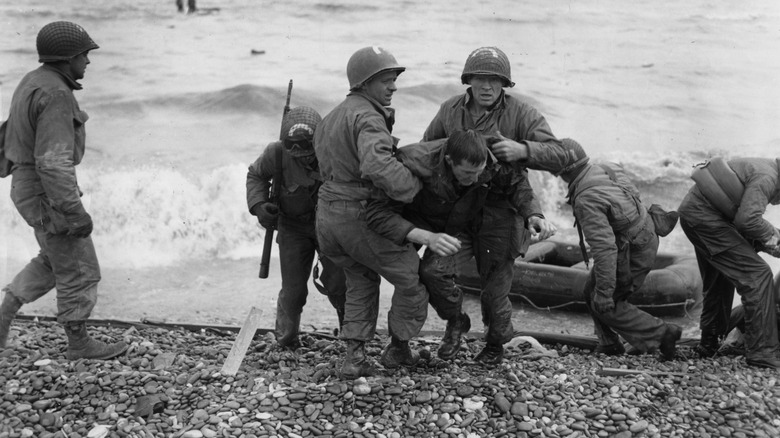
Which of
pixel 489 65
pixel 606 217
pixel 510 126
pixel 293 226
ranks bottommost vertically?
pixel 293 226

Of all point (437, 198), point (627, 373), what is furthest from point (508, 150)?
point (627, 373)

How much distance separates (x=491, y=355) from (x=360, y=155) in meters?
2.00

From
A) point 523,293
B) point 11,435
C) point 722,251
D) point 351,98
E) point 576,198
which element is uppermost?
point 351,98

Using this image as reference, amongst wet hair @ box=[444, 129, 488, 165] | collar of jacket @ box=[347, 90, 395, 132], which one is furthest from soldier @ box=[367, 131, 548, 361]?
collar of jacket @ box=[347, 90, 395, 132]

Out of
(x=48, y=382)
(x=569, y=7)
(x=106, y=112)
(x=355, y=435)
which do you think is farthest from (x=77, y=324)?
(x=569, y=7)

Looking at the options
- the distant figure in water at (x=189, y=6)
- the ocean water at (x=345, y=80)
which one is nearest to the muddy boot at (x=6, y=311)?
the ocean water at (x=345, y=80)

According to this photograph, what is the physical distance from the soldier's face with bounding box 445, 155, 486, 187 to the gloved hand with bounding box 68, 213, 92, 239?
8.16ft

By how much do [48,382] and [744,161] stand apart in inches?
206

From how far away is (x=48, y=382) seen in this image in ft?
17.5

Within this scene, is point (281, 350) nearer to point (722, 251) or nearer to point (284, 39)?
point (722, 251)

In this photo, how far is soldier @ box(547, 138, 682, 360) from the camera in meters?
6.02

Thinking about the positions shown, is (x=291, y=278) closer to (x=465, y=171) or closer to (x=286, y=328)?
(x=286, y=328)

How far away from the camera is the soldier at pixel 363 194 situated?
4836 millimetres

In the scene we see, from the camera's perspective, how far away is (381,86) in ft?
16.8
